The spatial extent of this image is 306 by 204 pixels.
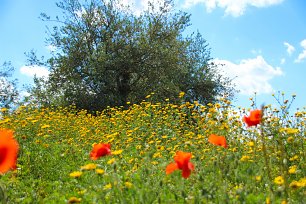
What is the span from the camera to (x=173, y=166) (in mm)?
2566

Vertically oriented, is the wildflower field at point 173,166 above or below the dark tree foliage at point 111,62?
below

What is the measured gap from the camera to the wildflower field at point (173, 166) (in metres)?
3.14

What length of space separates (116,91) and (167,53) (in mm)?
3033

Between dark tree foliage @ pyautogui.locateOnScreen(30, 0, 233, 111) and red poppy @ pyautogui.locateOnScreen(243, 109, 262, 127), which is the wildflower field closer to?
red poppy @ pyautogui.locateOnScreen(243, 109, 262, 127)

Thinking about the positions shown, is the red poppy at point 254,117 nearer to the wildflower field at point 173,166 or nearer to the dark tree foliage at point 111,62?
the wildflower field at point 173,166

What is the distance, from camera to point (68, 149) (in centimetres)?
717

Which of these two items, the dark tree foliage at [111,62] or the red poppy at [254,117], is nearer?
the red poppy at [254,117]

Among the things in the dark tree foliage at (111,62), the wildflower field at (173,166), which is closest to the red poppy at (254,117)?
the wildflower field at (173,166)

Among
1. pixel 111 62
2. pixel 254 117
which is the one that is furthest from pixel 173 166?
pixel 111 62

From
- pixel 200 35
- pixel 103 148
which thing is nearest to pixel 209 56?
pixel 200 35

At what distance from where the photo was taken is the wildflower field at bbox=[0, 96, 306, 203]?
3.14m

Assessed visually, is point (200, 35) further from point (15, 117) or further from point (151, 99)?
point (15, 117)

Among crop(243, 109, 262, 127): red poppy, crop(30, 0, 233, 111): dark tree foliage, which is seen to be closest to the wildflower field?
crop(243, 109, 262, 127): red poppy

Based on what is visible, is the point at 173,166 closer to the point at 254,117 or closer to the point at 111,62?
the point at 254,117
